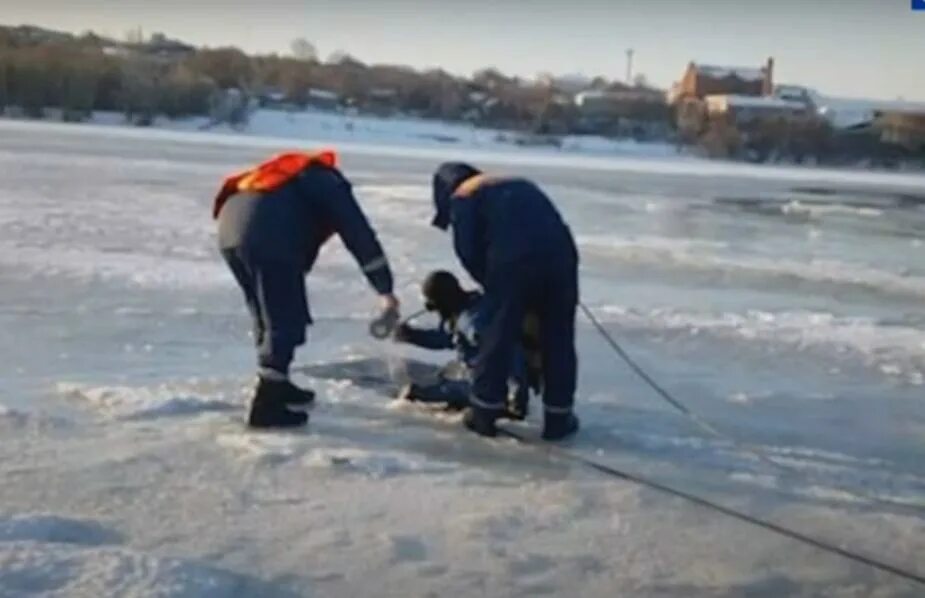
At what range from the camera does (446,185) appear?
686cm

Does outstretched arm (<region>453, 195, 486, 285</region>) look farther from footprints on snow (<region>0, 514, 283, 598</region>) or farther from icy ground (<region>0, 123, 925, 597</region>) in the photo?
footprints on snow (<region>0, 514, 283, 598</region>)

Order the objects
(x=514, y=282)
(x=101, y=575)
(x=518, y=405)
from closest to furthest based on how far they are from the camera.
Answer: (x=101, y=575)
(x=514, y=282)
(x=518, y=405)

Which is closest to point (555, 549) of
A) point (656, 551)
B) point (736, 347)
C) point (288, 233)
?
point (656, 551)

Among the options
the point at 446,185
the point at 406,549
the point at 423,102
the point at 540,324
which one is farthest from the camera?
the point at 423,102

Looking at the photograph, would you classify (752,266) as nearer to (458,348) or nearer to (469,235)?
(458,348)

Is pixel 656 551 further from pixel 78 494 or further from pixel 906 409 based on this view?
pixel 906 409

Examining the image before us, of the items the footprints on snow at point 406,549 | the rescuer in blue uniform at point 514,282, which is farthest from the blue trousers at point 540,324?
the footprints on snow at point 406,549

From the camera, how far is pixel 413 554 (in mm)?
4754

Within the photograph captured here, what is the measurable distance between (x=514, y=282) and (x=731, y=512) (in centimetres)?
146

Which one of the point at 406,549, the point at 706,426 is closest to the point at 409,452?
the point at 406,549

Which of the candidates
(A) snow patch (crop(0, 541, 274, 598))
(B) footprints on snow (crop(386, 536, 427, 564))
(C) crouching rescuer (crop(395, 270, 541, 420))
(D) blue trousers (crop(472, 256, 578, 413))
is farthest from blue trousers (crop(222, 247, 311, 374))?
(A) snow patch (crop(0, 541, 274, 598))

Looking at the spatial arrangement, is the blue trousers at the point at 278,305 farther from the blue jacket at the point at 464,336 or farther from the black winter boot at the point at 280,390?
the blue jacket at the point at 464,336

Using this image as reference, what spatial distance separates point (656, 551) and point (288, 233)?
234 centimetres

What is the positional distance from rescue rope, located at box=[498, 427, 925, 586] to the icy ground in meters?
0.06
